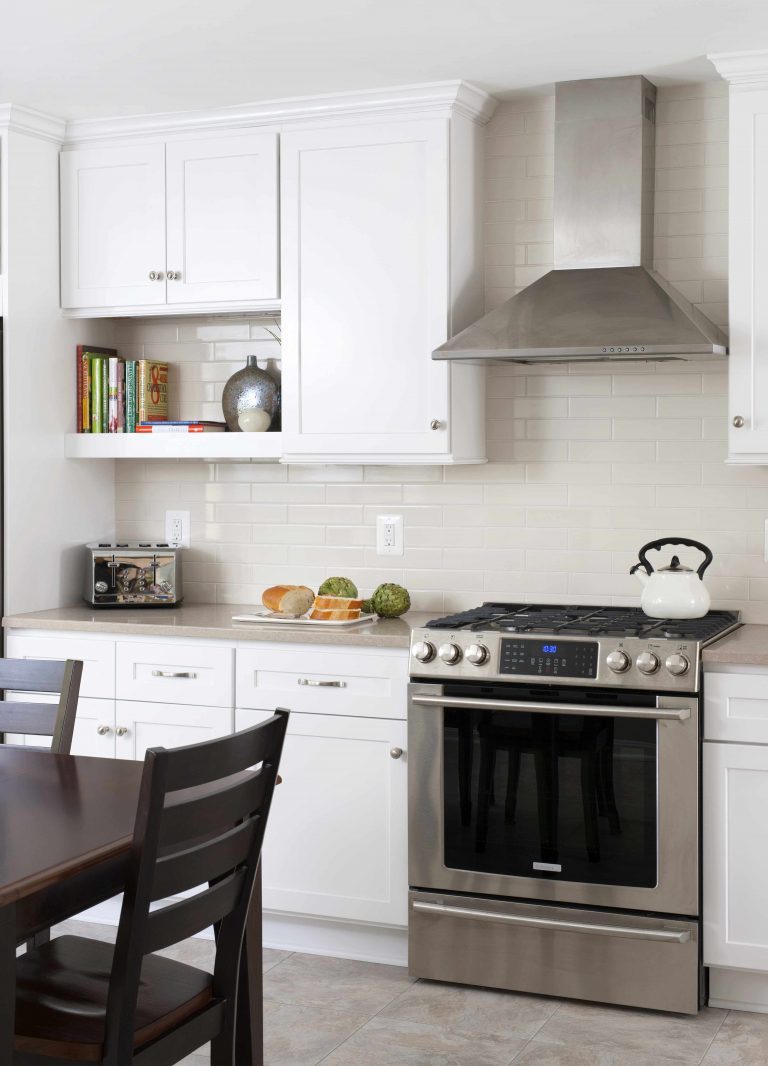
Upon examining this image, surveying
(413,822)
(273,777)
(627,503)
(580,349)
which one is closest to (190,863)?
(273,777)

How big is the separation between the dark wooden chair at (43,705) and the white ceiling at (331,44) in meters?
1.61

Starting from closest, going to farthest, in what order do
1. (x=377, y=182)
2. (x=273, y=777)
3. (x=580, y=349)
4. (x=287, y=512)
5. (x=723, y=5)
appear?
(x=273, y=777), (x=723, y=5), (x=580, y=349), (x=377, y=182), (x=287, y=512)

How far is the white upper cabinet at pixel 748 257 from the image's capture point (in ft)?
11.1

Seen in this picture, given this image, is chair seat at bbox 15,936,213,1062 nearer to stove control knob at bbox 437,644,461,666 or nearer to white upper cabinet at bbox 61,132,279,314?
stove control knob at bbox 437,644,461,666

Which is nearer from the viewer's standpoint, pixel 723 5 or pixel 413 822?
pixel 723 5

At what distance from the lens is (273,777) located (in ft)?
7.06

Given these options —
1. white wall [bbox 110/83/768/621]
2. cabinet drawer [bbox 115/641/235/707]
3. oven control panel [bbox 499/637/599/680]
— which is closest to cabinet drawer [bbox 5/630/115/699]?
cabinet drawer [bbox 115/641/235/707]

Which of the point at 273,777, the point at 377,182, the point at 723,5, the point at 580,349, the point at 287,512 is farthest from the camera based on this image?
the point at 287,512

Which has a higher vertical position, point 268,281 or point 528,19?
point 528,19

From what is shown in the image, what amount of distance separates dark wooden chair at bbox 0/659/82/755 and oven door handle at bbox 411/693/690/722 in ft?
3.30

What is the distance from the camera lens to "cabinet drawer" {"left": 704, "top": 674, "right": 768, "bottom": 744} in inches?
121

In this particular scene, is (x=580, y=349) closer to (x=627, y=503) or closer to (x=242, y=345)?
(x=627, y=503)

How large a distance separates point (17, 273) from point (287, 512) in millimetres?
1172

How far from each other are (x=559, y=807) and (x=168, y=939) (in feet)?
4.90
